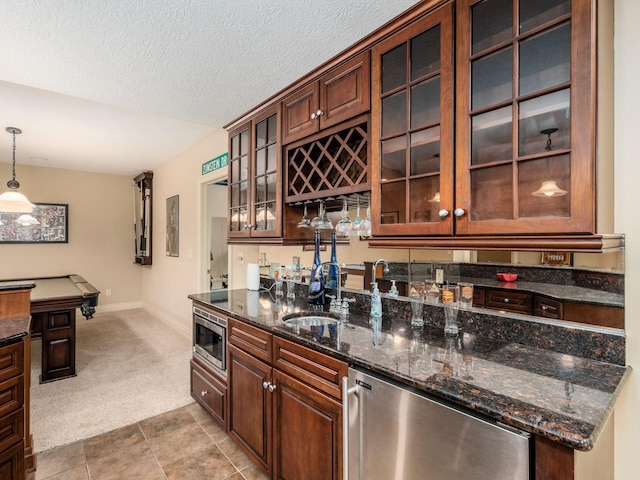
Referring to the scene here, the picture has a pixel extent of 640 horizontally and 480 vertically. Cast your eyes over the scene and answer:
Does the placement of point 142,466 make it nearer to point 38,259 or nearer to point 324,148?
point 324,148

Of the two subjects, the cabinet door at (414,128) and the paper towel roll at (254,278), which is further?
the paper towel roll at (254,278)

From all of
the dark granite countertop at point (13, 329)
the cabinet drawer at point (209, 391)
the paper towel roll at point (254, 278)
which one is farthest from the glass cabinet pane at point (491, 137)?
the dark granite countertop at point (13, 329)

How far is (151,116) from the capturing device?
3420 mm

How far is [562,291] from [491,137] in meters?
0.72

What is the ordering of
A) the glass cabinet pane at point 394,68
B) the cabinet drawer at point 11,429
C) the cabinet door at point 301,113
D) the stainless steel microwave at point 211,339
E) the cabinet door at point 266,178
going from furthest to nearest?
1. the cabinet door at point 266,178
2. the stainless steel microwave at point 211,339
3. the cabinet door at point 301,113
4. the cabinet drawer at point 11,429
5. the glass cabinet pane at point 394,68

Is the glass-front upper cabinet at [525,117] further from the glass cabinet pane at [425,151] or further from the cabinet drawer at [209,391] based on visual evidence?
the cabinet drawer at [209,391]

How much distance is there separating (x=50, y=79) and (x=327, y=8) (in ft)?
6.08

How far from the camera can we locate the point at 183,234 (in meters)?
4.75

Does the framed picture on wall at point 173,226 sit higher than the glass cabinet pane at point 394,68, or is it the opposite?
the glass cabinet pane at point 394,68

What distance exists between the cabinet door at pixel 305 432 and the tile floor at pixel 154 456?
17.5 inches

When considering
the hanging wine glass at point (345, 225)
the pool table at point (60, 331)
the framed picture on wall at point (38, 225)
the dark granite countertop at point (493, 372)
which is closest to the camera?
the dark granite countertop at point (493, 372)

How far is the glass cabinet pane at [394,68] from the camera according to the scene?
1549mm

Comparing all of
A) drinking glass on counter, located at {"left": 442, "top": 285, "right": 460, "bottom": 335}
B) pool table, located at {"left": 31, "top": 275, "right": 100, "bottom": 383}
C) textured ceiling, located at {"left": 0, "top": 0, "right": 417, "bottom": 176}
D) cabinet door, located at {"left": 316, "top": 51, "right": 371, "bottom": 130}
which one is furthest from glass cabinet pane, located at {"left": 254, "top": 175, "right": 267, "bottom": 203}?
pool table, located at {"left": 31, "top": 275, "right": 100, "bottom": 383}

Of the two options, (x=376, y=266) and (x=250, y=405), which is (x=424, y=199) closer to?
(x=376, y=266)
